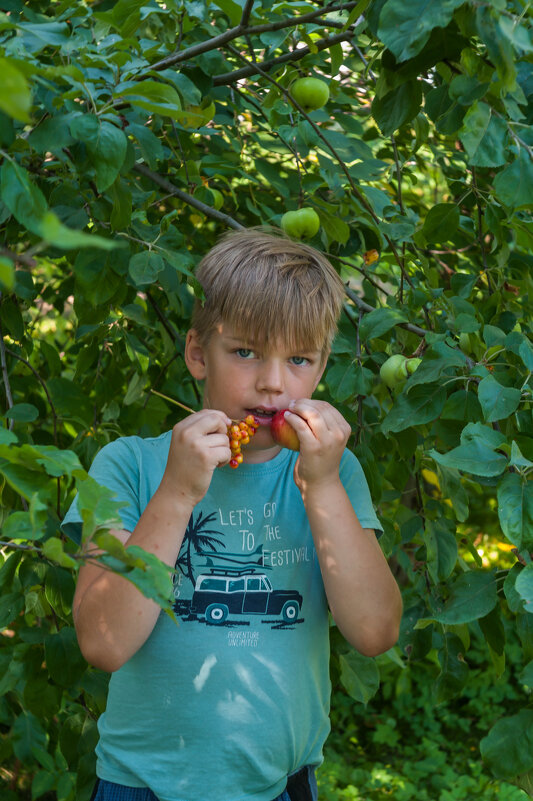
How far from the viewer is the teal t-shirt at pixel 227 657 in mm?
1481

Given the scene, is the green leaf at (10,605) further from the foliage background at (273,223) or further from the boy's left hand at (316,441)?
the boy's left hand at (316,441)

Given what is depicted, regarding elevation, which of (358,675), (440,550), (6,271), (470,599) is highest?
(6,271)

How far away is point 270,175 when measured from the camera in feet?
8.14

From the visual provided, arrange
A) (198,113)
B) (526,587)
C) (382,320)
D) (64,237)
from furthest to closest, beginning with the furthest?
(198,113) < (382,320) < (526,587) < (64,237)

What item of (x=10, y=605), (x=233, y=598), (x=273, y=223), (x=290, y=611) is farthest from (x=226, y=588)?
(x=273, y=223)

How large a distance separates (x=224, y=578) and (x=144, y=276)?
1.87 feet

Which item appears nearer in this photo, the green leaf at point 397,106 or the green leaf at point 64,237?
the green leaf at point 64,237

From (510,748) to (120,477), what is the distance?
2.61 feet

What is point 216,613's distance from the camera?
153cm

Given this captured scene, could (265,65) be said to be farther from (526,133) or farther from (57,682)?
(57,682)

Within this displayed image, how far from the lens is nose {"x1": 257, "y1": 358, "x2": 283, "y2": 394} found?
1.54 metres

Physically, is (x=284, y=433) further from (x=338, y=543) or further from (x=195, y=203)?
(x=195, y=203)

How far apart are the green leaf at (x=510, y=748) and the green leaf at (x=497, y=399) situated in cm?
45

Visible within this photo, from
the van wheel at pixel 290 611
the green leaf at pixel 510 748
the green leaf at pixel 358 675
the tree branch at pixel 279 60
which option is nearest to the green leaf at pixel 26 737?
the green leaf at pixel 358 675
